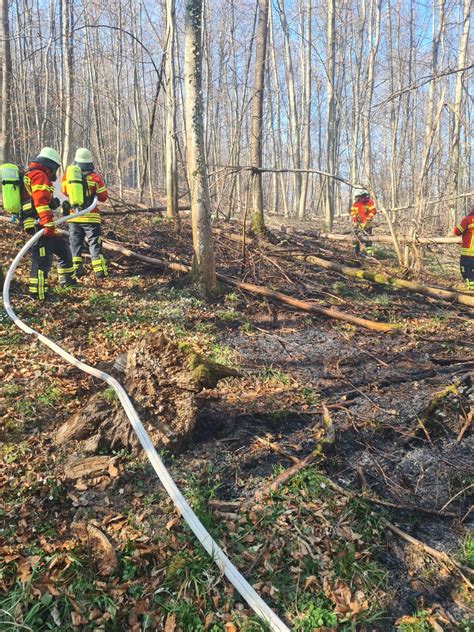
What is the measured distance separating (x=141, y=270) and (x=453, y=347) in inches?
210

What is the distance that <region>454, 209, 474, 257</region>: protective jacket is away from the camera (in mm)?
8242

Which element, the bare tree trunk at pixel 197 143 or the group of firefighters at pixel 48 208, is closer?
the bare tree trunk at pixel 197 143

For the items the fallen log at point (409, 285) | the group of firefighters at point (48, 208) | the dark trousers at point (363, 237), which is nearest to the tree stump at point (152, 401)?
the group of firefighters at point (48, 208)

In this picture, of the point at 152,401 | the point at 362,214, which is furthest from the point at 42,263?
the point at 362,214

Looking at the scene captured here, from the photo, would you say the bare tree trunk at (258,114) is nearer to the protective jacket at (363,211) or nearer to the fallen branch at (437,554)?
the protective jacket at (363,211)

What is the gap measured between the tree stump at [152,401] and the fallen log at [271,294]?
291 cm

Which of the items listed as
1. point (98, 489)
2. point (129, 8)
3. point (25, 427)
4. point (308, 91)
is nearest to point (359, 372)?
point (98, 489)

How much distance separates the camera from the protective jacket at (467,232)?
8.24 m

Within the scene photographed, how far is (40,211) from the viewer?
5.92 meters

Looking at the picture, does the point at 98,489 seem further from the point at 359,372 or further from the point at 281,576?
the point at 359,372

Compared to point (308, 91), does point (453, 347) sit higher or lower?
lower

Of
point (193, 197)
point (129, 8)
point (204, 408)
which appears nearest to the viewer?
point (204, 408)

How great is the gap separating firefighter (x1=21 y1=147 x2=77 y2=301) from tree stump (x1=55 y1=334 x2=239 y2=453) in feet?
9.07

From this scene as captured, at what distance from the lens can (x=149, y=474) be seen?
3.09m
